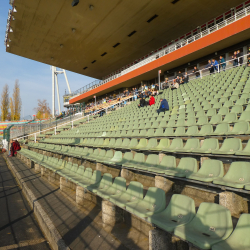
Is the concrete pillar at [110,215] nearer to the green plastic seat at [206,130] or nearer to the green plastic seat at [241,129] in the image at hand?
the green plastic seat at [206,130]

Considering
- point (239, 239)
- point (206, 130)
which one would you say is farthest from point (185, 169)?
point (206, 130)

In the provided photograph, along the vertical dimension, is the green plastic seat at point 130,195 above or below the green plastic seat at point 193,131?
below

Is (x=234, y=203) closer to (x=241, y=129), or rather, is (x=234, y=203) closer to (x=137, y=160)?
(x=241, y=129)

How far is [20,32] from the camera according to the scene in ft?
52.0

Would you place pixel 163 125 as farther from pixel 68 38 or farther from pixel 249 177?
pixel 68 38

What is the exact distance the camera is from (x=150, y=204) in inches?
97.0

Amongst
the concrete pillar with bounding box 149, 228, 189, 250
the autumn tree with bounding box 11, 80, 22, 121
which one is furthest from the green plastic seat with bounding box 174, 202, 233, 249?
the autumn tree with bounding box 11, 80, 22, 121

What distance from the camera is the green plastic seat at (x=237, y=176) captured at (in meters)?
2.24

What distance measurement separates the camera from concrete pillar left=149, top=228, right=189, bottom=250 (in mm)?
1939

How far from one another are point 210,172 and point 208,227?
1.06 metres

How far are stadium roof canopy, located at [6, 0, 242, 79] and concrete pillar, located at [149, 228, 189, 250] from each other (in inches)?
558

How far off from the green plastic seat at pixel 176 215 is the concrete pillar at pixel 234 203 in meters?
0.43

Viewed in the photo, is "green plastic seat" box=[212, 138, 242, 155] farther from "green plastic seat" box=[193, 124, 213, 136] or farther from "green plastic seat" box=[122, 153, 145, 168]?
"green plastic seat" box=[122, 153, 145, 168]

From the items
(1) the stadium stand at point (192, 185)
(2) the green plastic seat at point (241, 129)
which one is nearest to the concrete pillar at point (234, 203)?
(1) the stadium stand at point (192, 185)
